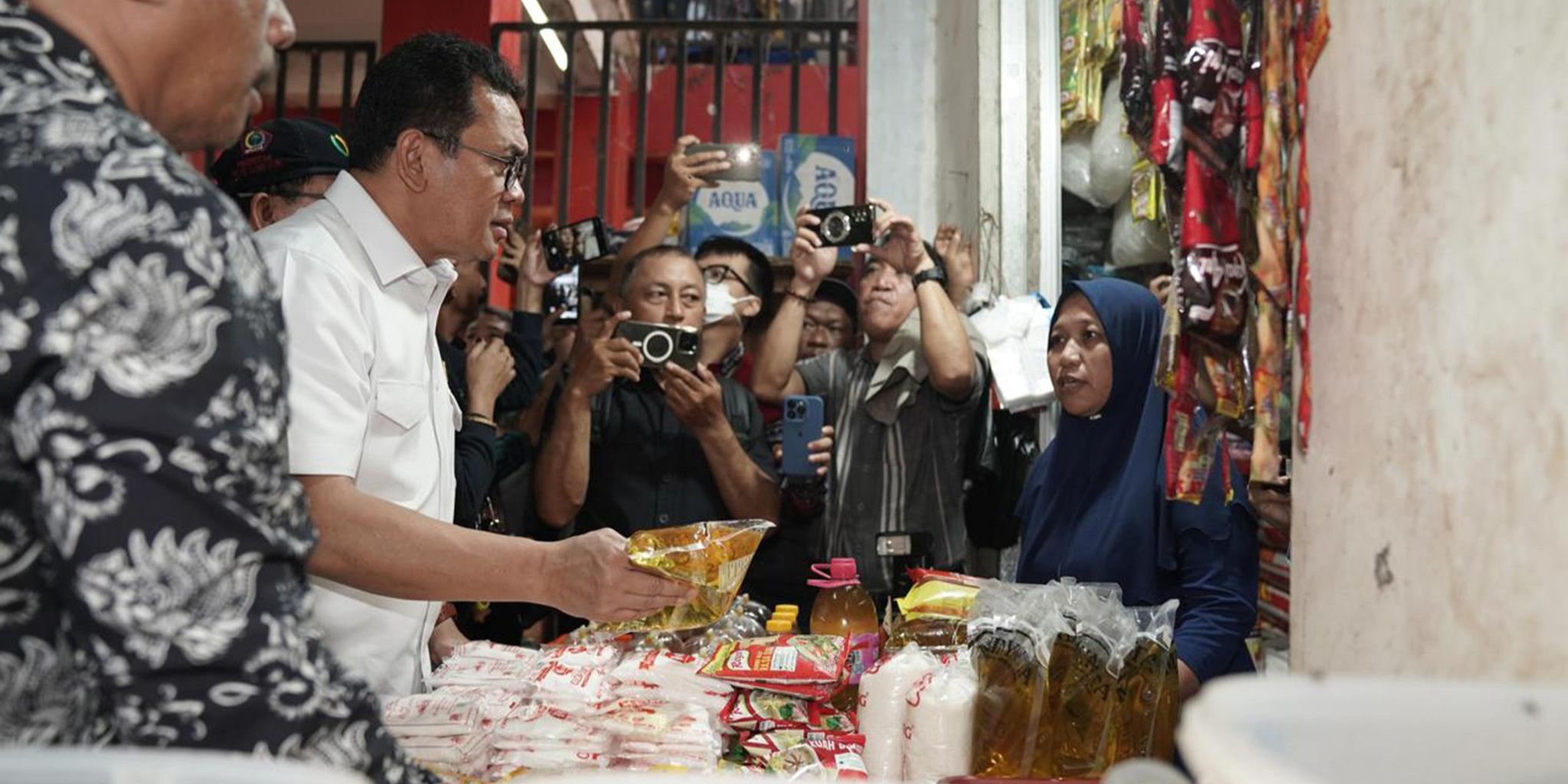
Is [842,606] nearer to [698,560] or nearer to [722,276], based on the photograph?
[698,560]

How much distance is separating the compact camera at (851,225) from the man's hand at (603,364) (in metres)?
0.62

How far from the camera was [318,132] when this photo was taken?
2.33 m

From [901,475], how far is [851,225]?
2.11 feet

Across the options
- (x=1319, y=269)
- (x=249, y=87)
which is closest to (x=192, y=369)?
(x=249, y=87)

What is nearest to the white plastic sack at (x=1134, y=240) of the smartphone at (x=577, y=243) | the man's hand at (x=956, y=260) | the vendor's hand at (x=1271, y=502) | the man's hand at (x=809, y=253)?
the man's hand at (x=956, y=260)

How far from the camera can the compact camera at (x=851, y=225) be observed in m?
3.18

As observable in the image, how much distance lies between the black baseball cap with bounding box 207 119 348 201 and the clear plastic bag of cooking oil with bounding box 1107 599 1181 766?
160 cm

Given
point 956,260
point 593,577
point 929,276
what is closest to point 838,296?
point 956,260

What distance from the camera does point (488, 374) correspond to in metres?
2.92

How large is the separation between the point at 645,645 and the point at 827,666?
45cm

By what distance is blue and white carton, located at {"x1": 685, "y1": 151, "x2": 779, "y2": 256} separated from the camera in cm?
451

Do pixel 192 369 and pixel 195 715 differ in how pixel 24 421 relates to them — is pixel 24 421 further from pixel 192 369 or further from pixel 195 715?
pixel 195 715

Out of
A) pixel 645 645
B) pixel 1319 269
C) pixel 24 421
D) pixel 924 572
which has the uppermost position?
pixel 1319 269

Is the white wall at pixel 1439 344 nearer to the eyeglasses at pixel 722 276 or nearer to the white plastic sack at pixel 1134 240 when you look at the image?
the white plastic sack at pixel 1134 240
